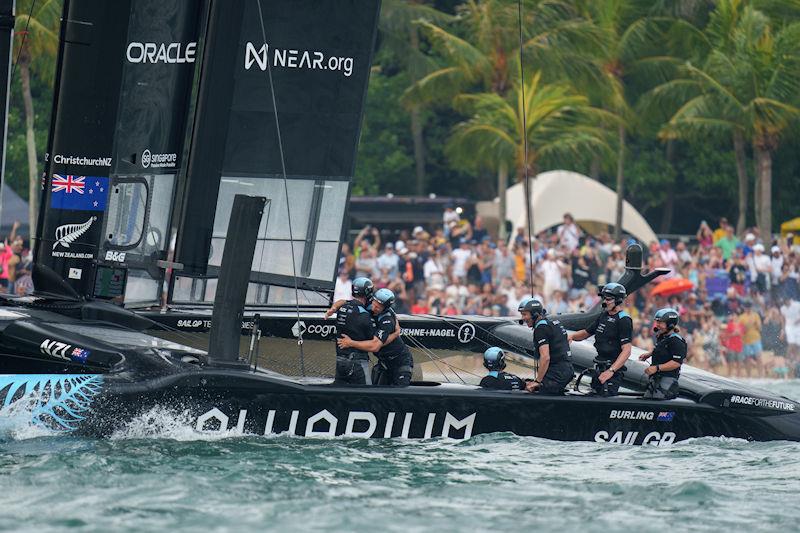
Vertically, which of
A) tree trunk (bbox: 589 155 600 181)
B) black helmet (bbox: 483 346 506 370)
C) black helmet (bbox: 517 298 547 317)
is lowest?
black helmet (bbox: 483 346 506 370)

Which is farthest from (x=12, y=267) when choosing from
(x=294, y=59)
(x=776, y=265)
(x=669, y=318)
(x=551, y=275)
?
(x=776, y=265)

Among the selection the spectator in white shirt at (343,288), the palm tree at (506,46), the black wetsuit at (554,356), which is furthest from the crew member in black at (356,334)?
the palm tree at (506,46)

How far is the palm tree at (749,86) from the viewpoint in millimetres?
27312

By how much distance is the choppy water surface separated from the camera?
10.3 m

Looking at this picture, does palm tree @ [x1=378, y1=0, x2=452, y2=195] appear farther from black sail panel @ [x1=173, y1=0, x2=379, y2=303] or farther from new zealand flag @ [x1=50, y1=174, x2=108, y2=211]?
new zealand flag @ [x1=50, y1=174, x2=108, y2=211]

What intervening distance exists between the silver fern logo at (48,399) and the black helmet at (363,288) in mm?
2669

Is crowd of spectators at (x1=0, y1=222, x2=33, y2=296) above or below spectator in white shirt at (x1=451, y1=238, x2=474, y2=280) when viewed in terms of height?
below

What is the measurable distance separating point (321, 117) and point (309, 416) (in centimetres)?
374

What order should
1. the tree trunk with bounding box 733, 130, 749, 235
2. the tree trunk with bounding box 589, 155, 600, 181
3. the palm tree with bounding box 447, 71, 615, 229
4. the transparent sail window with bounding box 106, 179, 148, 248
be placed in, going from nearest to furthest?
the transparent sail window with bounding box 106, 179, 148, 248, the palm tree with bounding box 447, 71, 615, 229, the tree trunk with bounding box 733, 130, 749, 235, the tree trunk with bounding box 589, 155, 600, 181

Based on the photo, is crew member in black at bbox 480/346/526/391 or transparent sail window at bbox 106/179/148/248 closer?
crew member in black at bbox 480/346/526/391

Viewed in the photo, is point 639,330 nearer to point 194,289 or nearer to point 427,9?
point 194,289

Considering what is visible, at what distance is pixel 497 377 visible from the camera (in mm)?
14117

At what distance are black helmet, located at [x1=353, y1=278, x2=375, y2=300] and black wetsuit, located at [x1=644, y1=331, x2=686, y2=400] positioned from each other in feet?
9.07

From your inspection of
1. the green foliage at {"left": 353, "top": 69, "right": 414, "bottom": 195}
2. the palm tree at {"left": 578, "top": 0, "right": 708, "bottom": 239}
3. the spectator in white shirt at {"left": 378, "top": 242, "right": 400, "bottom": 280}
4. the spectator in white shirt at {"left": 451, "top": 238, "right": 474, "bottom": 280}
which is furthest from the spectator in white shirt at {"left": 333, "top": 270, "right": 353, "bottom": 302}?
the green foliage at {"left": 353, "top": 69, "right": 414, "bottom": 195}
